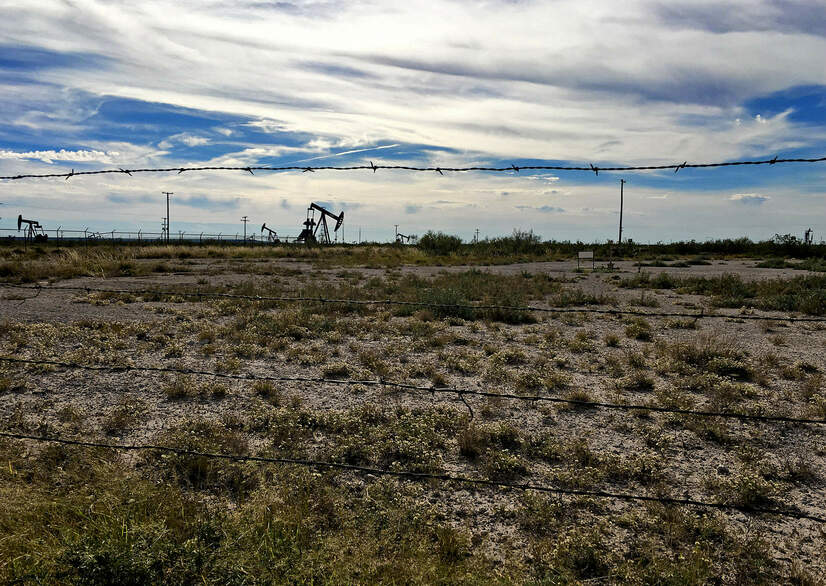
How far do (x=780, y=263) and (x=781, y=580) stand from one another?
36.6m

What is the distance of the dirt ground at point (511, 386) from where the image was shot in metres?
4.79

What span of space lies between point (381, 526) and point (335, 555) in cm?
72

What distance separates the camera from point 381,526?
4062mm

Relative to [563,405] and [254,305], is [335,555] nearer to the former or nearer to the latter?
[563,405]

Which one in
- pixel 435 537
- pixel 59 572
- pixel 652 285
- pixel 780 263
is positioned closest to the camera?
pixel 59 572

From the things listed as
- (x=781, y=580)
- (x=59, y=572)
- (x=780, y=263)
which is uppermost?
(x=780, y=263)

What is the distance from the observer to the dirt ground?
4793 mm

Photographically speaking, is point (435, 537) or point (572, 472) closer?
point (435, 537)

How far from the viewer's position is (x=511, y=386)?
8.05 meters

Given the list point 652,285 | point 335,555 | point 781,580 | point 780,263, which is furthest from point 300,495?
point 780,263

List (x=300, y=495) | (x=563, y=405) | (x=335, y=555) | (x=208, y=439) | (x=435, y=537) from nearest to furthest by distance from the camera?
(x=335, y=555)
(x=435, y=537)
(x=300, y=495)
(x=208, y=439)
(x=563, y=405)

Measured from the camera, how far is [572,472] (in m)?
5.06

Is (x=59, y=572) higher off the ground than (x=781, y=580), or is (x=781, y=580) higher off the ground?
(x=59, y=572)

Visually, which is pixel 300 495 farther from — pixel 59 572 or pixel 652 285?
pixel 652 285
